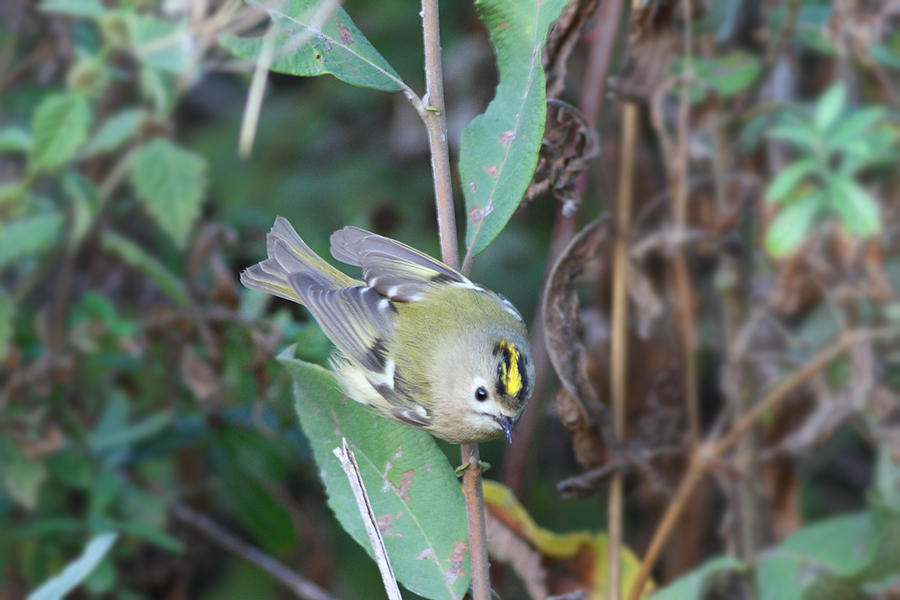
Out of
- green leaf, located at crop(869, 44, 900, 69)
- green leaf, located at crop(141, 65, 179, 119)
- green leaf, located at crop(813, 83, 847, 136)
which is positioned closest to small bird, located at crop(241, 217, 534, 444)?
green leaf, located at crop(141, 65, 179, 119)

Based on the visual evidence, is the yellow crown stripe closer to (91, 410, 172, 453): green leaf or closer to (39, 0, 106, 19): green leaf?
(91, 410, 172, 453): green leaf

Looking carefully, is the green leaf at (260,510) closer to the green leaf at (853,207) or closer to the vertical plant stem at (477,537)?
the vertical plant stem at (477,537)

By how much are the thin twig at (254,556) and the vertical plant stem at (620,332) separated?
1.66ft

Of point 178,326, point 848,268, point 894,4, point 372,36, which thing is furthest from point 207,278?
point 894,4

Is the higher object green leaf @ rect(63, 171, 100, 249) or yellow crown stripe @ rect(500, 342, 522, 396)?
green leaf @ rect(63, 171, 100, 249)

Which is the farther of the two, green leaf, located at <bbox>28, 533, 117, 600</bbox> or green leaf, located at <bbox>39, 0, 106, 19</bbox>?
green leaf, located at <bbox>39, 0, 106, 19</bbox>

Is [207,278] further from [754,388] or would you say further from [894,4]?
[894,4]

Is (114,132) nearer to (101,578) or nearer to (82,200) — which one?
(82,200)

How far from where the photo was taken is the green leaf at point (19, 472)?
5.77 ft

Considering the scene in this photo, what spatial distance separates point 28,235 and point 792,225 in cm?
161

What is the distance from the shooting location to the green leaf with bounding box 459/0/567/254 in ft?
3.34

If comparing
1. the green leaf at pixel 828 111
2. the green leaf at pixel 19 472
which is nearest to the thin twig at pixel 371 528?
the green leaf at pixel 19 472

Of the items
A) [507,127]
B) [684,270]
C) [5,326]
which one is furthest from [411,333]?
[5,326]

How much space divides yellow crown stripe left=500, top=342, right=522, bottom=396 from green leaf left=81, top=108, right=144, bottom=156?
1.03 m
